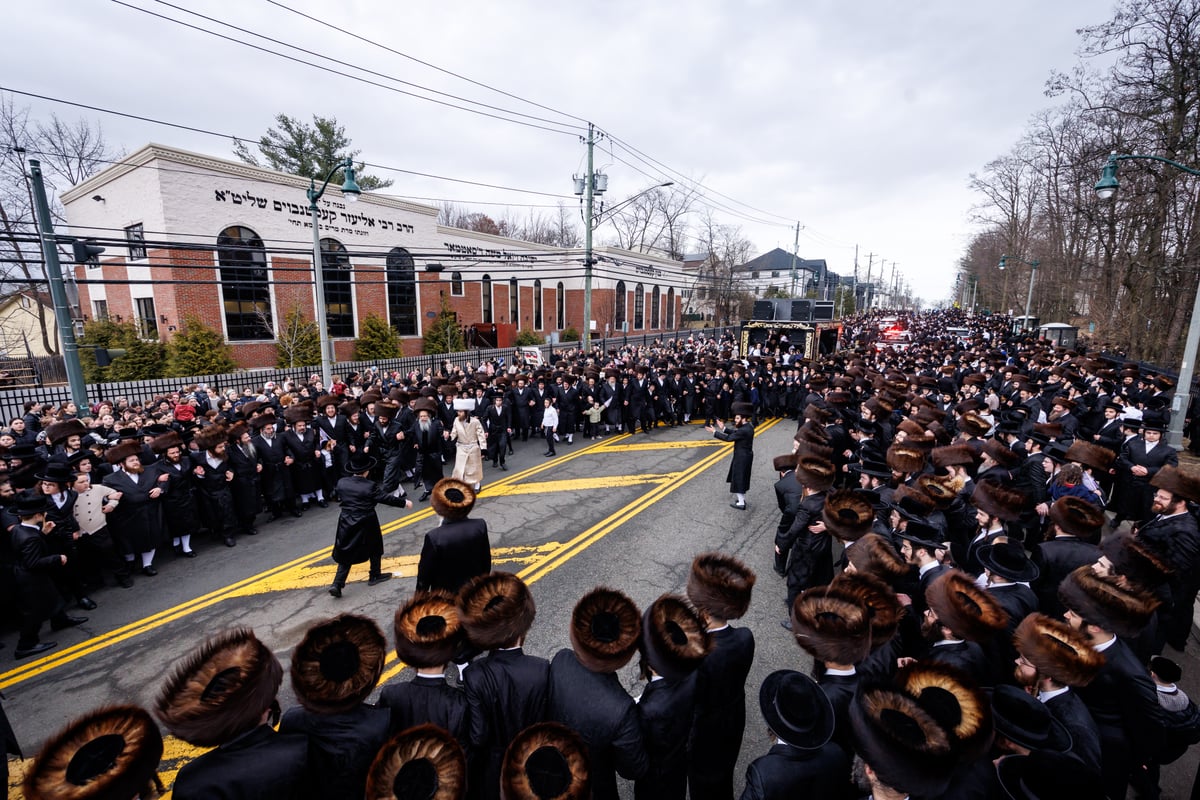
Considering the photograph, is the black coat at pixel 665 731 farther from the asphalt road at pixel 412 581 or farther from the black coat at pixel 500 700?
the asphalt road at pixel 412 581

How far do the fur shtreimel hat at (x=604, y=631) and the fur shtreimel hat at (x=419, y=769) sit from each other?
0.78m

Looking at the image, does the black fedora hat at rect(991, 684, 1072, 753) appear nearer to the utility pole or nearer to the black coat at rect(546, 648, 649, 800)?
the black coat at rect(546, 648, 649, 800)

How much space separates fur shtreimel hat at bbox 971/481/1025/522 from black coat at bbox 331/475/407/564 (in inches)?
237

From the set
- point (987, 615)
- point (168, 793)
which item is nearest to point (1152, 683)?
point (987, 615)

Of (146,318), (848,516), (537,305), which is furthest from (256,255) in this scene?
(848,516)

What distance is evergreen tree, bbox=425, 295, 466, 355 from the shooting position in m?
30.1

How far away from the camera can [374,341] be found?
1046 inches

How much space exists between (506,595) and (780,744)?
1.66m

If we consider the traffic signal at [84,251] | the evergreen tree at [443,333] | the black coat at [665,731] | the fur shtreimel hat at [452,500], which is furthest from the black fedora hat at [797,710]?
the evergreen tree at [443,333]

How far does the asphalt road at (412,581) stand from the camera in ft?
15.9

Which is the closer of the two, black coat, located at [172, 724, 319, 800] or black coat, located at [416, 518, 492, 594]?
black coat, located at [172, 724, 319, 800]

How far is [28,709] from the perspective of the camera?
4.59 metres

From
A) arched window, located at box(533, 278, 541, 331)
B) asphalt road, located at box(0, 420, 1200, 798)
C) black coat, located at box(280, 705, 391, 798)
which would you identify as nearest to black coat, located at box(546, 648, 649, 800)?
black coat, located at box(280, 705, 391, 798)

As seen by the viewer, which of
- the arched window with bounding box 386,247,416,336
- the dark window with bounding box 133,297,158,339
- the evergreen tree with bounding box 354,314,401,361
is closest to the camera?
the dark window with bounding box 133,297,158,339
